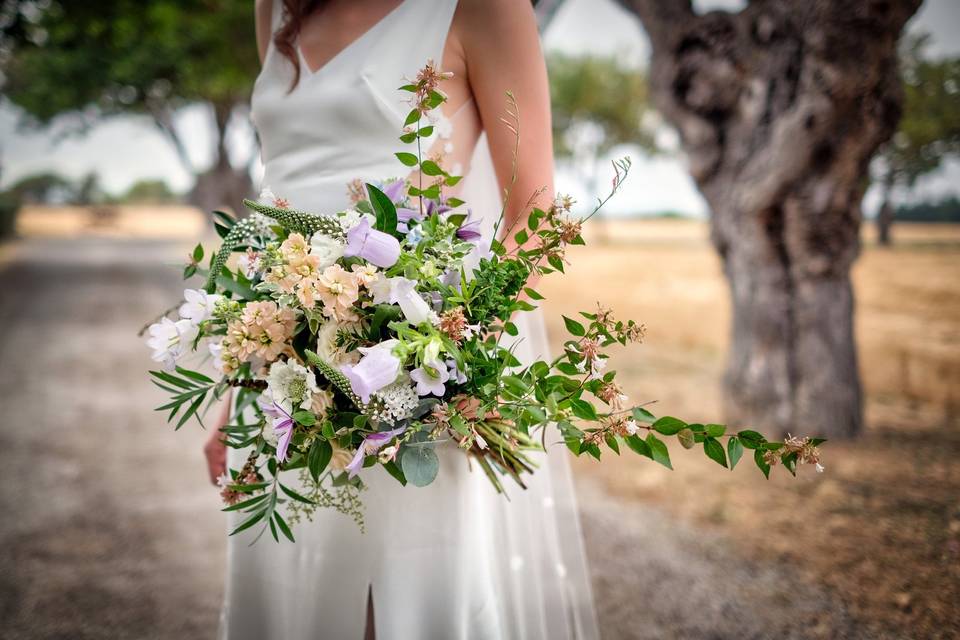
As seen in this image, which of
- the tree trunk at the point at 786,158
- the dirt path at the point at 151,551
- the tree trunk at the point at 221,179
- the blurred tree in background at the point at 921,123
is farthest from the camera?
the tree trunk at the point at 221,179

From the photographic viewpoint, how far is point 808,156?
11.3 feet

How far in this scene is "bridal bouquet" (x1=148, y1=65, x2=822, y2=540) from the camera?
935mm

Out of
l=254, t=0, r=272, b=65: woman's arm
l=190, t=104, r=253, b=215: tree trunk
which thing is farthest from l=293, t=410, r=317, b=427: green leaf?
l=190, t=104, r=253, b=215: tree trunk

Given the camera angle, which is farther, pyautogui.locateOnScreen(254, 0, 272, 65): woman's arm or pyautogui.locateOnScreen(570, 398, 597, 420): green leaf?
pyautogui.locateOnScreen(254, 0, 272, 65): woman's arm

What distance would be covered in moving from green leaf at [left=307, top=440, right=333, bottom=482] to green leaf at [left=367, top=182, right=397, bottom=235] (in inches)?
17.3

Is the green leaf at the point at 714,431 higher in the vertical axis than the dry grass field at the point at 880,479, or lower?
higher

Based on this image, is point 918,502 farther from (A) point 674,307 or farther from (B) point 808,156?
(A) point 674,307

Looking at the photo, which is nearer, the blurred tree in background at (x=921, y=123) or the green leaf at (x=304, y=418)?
the green leaf at (x=304, y=418)

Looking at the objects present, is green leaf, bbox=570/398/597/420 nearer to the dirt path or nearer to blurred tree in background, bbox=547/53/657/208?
the dirt path

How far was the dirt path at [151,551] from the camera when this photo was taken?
258 cm

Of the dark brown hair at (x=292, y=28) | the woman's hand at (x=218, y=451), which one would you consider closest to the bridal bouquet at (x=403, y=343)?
the woman's hand at (x=218, y=451)

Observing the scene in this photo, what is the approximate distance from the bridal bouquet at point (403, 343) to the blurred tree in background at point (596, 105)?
58.2 ft

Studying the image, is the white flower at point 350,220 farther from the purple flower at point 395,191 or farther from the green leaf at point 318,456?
the green leaf at point 318,456

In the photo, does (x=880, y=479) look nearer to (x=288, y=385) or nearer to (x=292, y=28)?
(x=288, y=385)
